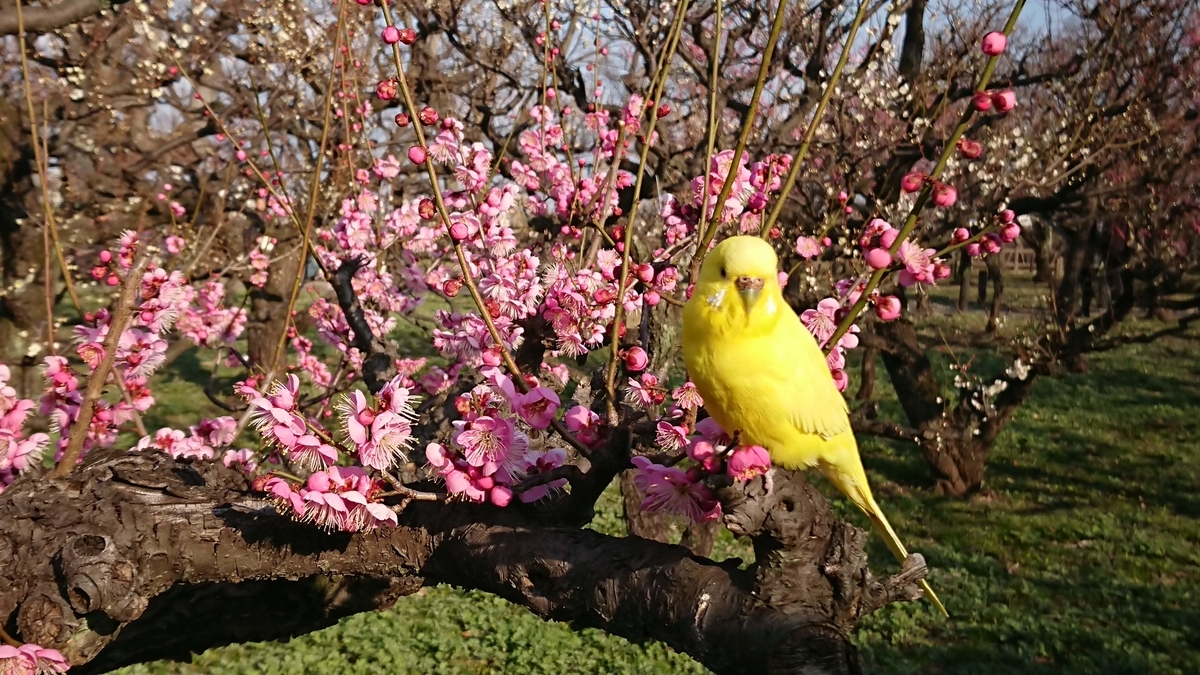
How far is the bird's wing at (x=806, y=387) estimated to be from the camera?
45.8 inches

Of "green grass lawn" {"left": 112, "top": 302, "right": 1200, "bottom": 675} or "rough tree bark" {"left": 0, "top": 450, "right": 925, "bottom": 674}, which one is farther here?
"green grass lawn" {"left": 112, "top": 302, "right": 1200, "bottom": 675}

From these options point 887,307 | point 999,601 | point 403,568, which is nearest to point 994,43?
point 887,307

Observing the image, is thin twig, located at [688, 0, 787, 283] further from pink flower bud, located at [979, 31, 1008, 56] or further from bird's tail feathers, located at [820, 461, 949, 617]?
bird's tail feathers, located at [820, 461, 949, 617]

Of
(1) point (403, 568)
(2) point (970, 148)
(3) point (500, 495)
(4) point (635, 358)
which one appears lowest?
(1) point (403, 568)

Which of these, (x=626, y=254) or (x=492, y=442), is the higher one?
(x=626, y=254)

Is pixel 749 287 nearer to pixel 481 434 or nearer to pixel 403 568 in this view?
pixel 481 434

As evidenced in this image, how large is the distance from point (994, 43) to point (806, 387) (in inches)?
23.5

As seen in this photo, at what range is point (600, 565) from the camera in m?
1.40

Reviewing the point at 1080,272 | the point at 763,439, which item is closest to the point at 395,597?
the point at 763,439

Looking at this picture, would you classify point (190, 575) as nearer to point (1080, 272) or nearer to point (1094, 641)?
point (1094, 641)

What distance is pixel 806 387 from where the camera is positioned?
117cm

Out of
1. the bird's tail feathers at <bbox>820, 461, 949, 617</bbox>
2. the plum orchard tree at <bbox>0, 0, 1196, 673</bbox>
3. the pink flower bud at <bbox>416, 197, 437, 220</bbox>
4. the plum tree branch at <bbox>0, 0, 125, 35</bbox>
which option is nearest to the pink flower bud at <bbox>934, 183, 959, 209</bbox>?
the plum orchard tree at <bbox>0, 0, 1196, 673</bbox>

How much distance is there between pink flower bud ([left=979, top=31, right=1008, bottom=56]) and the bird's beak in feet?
1.58

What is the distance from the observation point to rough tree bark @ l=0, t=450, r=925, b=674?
1.17 m
